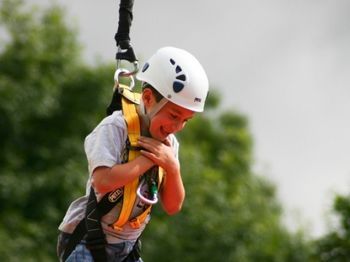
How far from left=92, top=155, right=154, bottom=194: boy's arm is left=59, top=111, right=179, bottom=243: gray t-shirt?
5 cm

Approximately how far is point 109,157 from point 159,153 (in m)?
0.32

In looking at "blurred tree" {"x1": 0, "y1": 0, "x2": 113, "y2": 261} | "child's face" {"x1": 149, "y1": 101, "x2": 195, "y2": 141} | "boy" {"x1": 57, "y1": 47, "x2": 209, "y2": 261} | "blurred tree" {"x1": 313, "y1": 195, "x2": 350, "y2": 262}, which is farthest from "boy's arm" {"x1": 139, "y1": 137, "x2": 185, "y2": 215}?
"blurred tree" {"x1": 0, "y1": 0, "x2": 113, "y2": 261}

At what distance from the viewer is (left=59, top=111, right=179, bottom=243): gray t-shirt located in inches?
269

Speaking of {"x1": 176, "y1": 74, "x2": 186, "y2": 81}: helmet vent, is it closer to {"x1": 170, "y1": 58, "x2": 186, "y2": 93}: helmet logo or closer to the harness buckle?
{"x1": 170, "y1": 58, "x2": 186, "y2": 93}: helmet logo

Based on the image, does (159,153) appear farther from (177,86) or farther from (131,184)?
(177,86)

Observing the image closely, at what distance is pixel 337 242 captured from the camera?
20.3 metres

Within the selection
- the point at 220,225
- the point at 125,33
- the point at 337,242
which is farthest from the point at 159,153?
the point at 220,225

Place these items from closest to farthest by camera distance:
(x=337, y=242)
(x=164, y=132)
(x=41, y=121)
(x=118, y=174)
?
1. (x=118, y=174)
2. (x=164, y=132)
3. (x=337, y=242)
4. (x=41, y=121)

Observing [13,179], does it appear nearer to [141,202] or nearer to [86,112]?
[86,112]

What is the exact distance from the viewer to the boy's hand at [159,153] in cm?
686

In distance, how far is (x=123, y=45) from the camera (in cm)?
Answer: 742

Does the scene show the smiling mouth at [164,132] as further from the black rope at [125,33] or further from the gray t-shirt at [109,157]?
the black rope at [125,33]

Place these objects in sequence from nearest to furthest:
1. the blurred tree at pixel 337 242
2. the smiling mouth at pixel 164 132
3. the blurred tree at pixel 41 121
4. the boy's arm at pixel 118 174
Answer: the boy's arm at pixel 118 174 < the smiling mouth at pixel 164 132 < the blurred tree at pixel 337 242 < the blurred tree at pixel 41 121

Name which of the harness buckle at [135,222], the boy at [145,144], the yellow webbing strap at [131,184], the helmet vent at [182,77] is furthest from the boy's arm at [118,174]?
the helmet vent at [182,77]
